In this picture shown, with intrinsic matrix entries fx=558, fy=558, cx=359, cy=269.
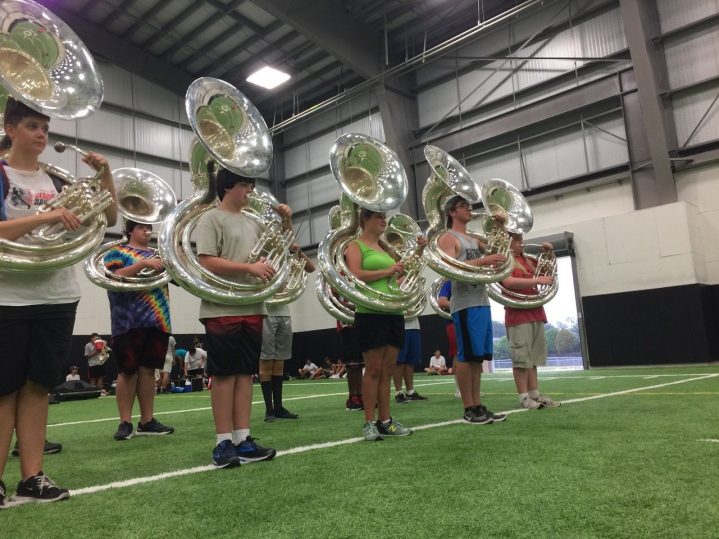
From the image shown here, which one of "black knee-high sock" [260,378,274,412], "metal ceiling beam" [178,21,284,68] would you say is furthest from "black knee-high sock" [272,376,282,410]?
"metal ceiling beam" [178,21,284,68]

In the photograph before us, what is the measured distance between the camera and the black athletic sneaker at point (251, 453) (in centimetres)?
342

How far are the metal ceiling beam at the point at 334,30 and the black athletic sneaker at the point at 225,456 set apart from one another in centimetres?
1347

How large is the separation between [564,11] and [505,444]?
1601 centimetres

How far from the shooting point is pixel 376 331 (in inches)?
163

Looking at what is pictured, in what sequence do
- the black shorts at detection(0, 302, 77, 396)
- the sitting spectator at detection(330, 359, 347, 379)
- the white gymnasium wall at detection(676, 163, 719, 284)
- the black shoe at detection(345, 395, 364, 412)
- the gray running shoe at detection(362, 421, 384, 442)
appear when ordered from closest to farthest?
1. the black shorts at detection(0, 302, 77, 396)
2. the gray running shoe at detection(362, 421, 384, 442)
3. the black shoe at detection(345, 395, 364, 412)
4. the white gymnasium wall at detection(676, 163, 719, 284)
5. the sitting spectator at detection(330, 359, 347, 379)

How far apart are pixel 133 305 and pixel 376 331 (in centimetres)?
220

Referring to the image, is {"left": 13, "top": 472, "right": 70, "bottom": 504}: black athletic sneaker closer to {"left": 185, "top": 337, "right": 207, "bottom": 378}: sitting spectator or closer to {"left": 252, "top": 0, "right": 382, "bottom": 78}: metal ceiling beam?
{"left": 185, "top": 337, "right": 207, "bottom": 378}: sitting spectator

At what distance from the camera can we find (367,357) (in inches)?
162

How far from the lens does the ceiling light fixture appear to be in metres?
18.2

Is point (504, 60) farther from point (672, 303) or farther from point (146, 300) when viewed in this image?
point (146, 300)

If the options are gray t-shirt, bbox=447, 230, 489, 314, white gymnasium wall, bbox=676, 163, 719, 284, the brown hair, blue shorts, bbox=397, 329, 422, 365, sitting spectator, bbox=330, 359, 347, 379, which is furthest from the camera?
sitting spectator, bbox=330, 359, 347, 379

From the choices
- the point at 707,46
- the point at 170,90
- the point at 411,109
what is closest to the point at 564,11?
the point at 707,46

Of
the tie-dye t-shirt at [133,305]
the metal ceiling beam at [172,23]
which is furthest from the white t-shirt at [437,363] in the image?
the metal ceiling beam at [172,23]

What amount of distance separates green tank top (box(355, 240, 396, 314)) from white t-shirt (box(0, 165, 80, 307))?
6.59 ft
